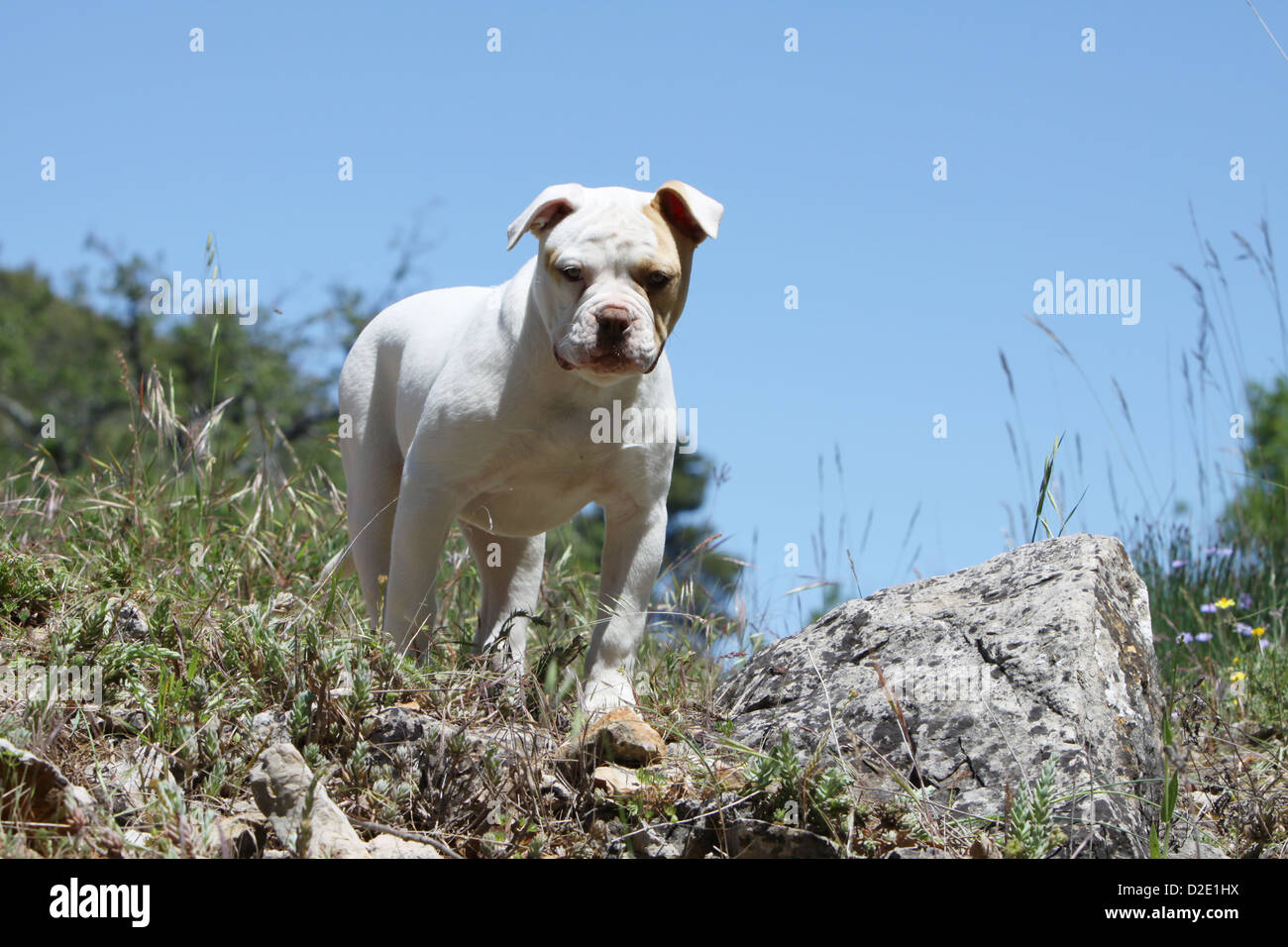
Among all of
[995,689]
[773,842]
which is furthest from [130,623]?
[995,689]

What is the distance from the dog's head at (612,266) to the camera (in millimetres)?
3697

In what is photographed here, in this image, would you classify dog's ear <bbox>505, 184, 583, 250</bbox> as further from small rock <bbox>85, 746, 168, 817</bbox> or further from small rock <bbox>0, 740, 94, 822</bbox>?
small rock <bbox>0, 740, 94, 822</bbox>

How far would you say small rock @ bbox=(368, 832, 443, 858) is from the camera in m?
2.92

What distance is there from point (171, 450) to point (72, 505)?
0.55 meters

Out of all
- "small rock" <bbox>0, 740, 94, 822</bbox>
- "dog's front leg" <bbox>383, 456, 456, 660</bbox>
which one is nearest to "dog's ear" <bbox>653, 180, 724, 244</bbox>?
"dog's front leg" <bbox>383, 456, 456, 660</bbox>

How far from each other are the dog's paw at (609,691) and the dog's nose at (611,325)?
3.75 feet

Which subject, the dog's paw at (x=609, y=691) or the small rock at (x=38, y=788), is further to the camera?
the dog's paw at (x=609, y=691)

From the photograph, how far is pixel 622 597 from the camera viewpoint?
4.18m

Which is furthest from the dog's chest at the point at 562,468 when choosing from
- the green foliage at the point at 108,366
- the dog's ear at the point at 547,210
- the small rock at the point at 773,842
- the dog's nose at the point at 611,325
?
the green foliage at the point at 108,366

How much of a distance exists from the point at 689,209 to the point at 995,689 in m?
1.84

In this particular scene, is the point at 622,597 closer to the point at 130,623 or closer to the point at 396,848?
the point at 396,848

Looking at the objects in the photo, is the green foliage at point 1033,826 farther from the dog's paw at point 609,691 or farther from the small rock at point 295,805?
the small rock at point 295,805

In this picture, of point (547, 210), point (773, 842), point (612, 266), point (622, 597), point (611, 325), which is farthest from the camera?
point (622, 597)
